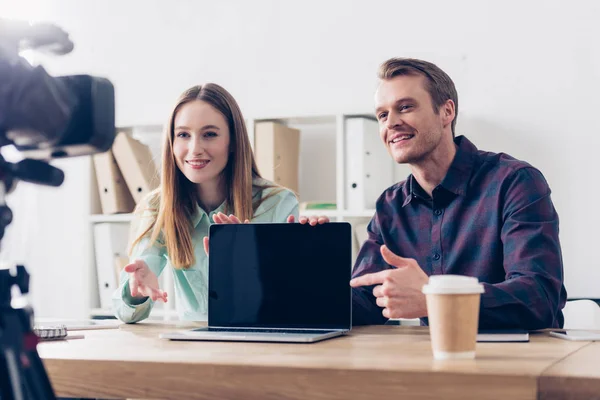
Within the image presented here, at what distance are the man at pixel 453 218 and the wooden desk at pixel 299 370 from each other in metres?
0.23

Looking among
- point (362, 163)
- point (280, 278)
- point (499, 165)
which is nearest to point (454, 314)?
point (280, 278)

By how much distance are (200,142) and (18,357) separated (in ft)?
4.55

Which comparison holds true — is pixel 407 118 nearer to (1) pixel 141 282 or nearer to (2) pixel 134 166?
(1) pixel 141 282

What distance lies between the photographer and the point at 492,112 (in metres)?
2.98

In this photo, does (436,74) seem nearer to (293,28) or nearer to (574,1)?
(574,1)

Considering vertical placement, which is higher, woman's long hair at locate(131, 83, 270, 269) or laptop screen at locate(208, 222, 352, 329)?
woman's long hair at locate(131, 83, 270, 269)

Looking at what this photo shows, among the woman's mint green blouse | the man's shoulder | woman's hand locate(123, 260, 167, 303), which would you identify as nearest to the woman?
the woman's mint green blouse

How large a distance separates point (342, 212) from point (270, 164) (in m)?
0.33

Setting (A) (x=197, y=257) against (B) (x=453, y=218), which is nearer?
(B) (x=453, y=218)

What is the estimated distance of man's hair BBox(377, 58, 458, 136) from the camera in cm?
205

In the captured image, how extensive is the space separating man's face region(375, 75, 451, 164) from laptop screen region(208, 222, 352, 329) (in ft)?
2.15

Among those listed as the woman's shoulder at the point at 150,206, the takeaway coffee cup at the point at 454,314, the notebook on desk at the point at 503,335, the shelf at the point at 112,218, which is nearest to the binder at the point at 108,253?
the shelf at the point at 112,218

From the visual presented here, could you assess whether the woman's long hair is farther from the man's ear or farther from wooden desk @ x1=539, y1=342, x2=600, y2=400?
wooden desk @ x1=539, y1=342, x2=600, y2=400

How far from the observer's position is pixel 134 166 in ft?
10.4
